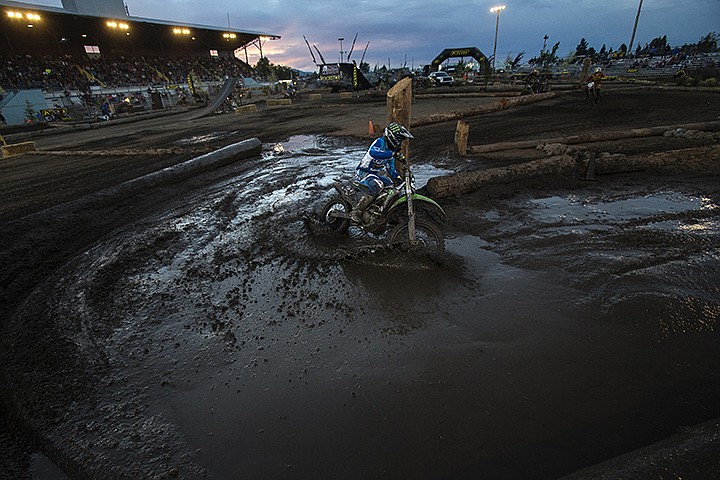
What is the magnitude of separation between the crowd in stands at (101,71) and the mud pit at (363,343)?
3733 cm

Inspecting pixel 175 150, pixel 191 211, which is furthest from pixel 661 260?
pixel 175 150

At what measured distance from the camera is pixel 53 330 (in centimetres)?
380

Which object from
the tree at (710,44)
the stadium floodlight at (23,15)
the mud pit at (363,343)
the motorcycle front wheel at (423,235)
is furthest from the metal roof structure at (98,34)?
the tree at (710,44)

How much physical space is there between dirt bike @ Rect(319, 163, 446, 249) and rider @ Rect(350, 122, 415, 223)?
0.09 metres

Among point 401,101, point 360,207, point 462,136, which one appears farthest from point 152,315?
point 462,136

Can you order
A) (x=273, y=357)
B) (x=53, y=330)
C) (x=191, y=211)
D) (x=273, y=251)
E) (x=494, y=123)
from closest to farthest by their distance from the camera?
(x=273, y=357) → (x=53, y=330) → (x=273, y=251) → (x=191, y=211) → (x=494, y=123)

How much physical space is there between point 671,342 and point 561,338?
3.15 feet

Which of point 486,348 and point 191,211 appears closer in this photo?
point 486,348

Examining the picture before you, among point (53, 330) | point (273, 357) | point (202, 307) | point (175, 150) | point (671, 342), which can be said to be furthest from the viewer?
point (175, 150)

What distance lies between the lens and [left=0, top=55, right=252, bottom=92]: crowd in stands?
1217 inches

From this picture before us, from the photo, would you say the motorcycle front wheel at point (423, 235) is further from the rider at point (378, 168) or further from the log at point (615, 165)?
the log at point (615, 165)

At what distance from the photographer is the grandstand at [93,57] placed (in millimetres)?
29141

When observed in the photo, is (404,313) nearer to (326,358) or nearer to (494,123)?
(326,358)

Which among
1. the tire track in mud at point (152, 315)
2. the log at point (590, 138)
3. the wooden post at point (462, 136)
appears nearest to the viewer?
the tire track in mud at point (152, 315)
